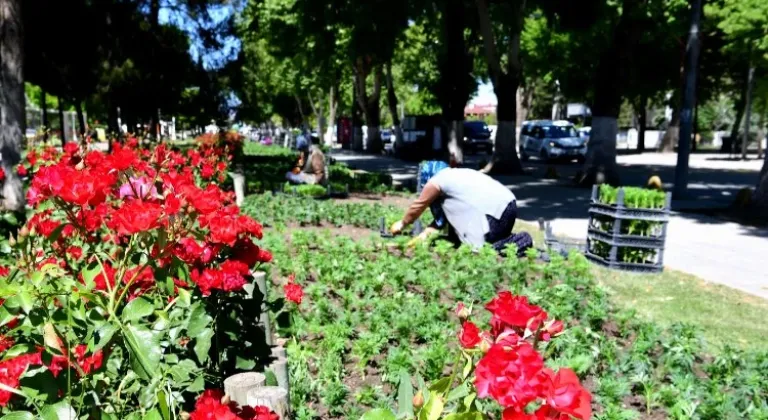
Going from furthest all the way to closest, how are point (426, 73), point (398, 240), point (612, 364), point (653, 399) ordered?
1. point (426, 73)
2. point (398, 240)
3. point (612, 364)
4. point (653, 399)

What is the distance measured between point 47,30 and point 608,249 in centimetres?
1920

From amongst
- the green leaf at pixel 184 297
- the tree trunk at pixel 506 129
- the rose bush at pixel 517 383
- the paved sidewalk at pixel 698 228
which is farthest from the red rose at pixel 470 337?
the tree trunk at pixel 506 129

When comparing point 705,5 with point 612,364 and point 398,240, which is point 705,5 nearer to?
point 398,240

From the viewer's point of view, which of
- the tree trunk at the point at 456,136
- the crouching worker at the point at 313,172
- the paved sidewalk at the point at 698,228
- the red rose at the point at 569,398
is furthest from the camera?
the tree trunk at the point at 456,136

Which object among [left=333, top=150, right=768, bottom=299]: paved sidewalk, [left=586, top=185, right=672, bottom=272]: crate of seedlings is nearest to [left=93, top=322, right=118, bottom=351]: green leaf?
[left=586, top=185, right=672, bottom=272]: crate of seedlings

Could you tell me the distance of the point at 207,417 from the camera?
139cm

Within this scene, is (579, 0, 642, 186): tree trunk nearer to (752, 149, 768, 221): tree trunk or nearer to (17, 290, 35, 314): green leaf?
(752, 149, 768, 221): tree trunk

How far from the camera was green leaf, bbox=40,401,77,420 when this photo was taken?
162 centimetres

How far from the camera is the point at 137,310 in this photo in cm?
177

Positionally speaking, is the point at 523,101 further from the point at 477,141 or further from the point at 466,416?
the point at 466,416

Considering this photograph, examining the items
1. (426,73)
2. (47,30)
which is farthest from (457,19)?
(426,73)

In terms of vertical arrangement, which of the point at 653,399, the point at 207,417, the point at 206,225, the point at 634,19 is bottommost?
the point at 653,399

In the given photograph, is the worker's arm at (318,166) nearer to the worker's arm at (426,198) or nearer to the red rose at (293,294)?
the worker's arm at (426,198)

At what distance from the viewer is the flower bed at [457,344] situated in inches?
134
